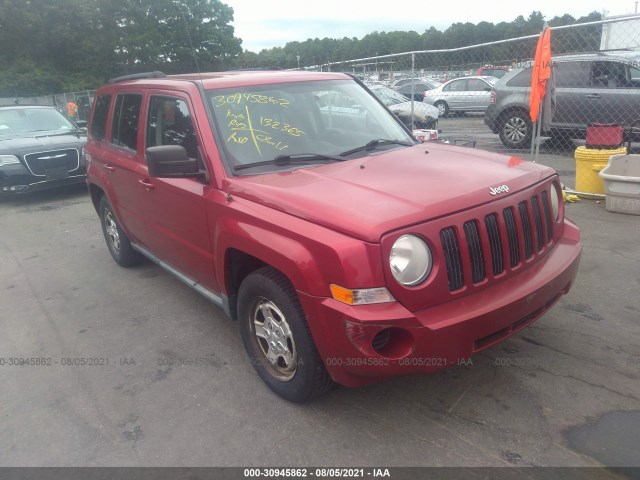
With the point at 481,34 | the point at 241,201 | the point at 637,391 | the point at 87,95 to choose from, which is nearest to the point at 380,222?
the point at 241,201

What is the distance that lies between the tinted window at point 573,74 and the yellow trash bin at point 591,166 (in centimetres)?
350

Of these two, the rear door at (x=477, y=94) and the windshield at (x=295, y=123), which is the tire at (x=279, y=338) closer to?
the windshield at (x=295, y=123)

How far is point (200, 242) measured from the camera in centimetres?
354

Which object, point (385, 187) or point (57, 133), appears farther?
point (57, 133)

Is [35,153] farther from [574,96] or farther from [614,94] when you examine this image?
[614,94]

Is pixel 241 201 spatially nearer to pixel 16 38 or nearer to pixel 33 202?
pixel 33 202

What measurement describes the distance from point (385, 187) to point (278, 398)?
1.45 m

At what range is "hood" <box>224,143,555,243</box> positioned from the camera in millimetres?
2492

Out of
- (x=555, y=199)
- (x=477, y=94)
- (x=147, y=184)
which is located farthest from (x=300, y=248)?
(x=477, y=94)

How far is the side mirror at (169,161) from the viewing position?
3135mm

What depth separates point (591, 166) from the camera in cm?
687

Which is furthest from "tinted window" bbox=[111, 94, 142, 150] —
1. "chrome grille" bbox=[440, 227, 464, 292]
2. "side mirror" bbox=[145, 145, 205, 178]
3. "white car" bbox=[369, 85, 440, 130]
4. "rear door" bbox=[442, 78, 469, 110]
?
"rear door" bbox=[442, 78, 469, 110]

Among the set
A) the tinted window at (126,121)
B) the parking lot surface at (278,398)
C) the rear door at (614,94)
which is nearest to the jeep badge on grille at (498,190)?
the parking lot surface at (278,398)

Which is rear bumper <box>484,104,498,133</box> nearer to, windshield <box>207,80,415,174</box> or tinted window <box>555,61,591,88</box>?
tinted window <box>555,61,591,88</box>
